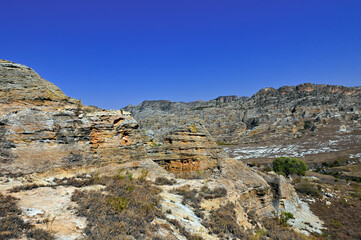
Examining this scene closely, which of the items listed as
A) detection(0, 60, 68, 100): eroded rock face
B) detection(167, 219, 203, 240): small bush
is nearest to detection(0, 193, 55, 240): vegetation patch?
detection(167, 219, 203, 240): small bush

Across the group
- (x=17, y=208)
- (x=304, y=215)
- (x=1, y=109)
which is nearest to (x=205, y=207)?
(x=17, y=208)

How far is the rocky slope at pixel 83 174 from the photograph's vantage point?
18.6 ft

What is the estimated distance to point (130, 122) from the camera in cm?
1179

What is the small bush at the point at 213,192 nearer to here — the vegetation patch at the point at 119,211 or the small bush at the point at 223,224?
the small bush at the point at 223,224

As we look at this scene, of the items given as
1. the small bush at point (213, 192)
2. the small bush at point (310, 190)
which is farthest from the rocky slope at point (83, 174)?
the small bush at point (310, 190)

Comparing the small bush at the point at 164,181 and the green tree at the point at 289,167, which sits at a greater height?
the small bush at the point at 164,181

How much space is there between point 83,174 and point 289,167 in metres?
38.9

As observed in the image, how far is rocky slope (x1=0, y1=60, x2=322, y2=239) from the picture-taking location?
567 centimetres

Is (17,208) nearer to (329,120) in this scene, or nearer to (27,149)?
(27,149)

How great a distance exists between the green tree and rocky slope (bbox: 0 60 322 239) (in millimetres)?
29682

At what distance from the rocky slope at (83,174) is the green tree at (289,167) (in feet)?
97.4

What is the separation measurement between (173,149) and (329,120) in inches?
4042

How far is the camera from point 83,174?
361 inches

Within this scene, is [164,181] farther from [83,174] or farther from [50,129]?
[50,129]
